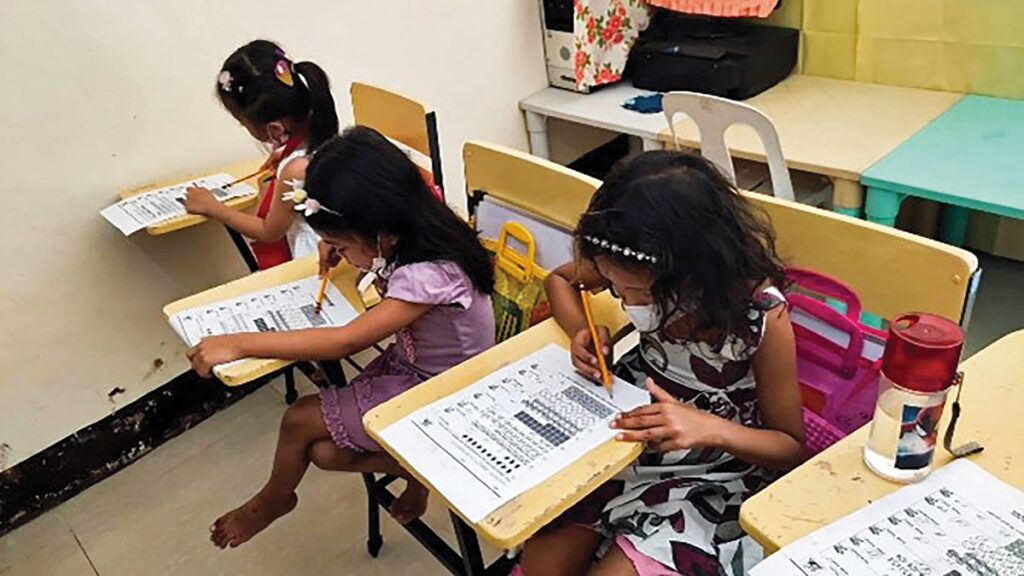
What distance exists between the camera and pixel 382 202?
1.34m

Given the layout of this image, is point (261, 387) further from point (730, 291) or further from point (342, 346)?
point (730, 291)

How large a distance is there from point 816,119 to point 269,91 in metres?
1.48

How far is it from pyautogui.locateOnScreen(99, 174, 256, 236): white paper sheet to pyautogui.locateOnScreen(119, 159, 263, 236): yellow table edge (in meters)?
0.02

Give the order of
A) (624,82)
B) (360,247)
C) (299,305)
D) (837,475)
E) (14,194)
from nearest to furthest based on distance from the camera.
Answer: (837,475), (360,247), (299,305), (14,194), (624,82)

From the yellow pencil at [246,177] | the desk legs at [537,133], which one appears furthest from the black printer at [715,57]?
the yellow pencil at [246,177]

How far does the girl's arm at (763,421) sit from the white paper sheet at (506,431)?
0.16 ft

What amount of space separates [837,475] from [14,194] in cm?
181

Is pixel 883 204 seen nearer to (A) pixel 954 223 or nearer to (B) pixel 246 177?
(A) pixel 954 223

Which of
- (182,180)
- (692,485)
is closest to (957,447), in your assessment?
(692,485)

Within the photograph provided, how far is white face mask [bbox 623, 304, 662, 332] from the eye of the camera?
1.10 m

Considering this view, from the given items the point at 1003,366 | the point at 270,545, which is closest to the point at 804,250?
the point at 1003,366

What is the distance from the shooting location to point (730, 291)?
1.05 meters

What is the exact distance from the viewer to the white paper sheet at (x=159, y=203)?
1.86 metres

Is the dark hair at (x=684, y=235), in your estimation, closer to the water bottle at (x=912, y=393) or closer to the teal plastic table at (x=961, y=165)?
the water bottle at (x=912, y=393)
